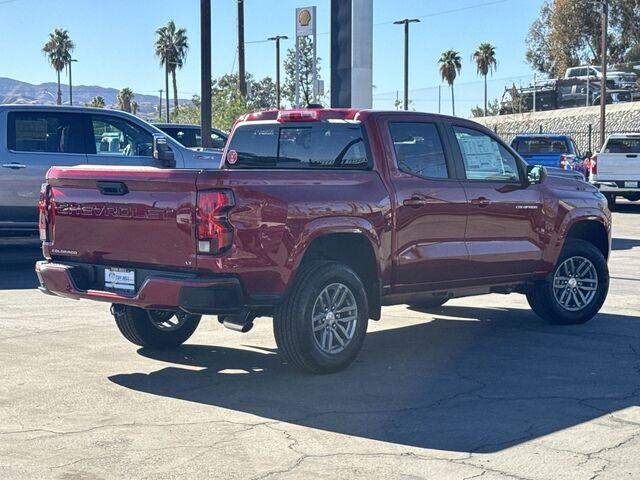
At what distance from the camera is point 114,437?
5.98 metres

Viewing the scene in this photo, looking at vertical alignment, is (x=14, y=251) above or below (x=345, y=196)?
below

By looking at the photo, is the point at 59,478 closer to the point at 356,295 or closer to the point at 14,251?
the point at 356,295

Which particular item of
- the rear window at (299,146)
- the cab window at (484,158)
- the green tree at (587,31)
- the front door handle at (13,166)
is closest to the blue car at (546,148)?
the front door handle at (13,166)

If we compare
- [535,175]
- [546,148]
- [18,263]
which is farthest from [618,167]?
[535,175]

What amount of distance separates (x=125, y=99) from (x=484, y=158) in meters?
106

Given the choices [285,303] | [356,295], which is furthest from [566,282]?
[285,303]

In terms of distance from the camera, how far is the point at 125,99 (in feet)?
366

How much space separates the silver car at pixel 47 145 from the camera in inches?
560

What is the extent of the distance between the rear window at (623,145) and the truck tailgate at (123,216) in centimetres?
2136

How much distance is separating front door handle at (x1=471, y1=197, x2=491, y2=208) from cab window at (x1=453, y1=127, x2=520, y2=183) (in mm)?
191

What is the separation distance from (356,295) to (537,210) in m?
2.51

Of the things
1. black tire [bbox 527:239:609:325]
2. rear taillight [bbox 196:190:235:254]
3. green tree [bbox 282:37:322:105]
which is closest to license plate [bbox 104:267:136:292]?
rear taillight [bbox 196:190:235:254]

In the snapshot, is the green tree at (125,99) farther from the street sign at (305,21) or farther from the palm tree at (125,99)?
the street sign at (305,21)

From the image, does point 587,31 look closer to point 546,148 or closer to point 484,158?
point 546,148
